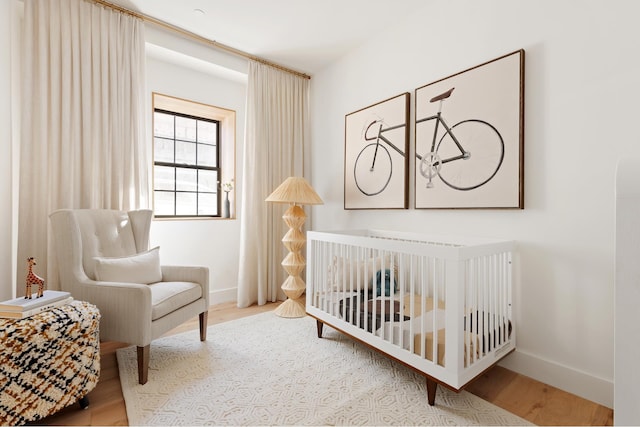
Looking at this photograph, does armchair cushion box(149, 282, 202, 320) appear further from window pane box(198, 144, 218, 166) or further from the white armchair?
window pane box(198, 144, 218, 166)

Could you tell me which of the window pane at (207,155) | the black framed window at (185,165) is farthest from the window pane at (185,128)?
the window pane at (207,155)

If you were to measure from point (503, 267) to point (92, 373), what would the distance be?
86.7 inches

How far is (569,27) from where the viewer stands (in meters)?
1.61

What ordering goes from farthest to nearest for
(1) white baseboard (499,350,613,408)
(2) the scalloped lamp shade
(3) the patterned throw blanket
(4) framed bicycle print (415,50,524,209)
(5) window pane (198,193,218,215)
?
(5) window pane (198,193,218,215), (2) the scalloped lamp shade, (4) framed bicycle print (415,50,524,209), (1) white baseboard (499,350,613,408), (3) the patterned throw blanket

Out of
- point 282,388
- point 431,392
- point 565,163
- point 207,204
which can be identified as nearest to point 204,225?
point 207,204

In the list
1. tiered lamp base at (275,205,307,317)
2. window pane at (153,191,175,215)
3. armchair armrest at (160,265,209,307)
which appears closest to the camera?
armchair armrest at (160,265,209,307)

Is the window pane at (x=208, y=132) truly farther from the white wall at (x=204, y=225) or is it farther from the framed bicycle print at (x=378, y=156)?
the framed bicycle print at (x=378, y=156)

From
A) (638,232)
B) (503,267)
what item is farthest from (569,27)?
(638,232)

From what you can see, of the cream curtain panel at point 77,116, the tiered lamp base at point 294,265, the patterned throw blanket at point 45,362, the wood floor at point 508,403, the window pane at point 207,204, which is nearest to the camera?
the patterned throw blanket at point 45,362

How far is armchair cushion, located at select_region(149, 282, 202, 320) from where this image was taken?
178cm

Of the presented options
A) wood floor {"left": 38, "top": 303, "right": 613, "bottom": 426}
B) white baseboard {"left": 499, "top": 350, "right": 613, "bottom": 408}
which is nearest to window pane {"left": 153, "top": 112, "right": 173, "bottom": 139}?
wood floor {"left": 38, "top": 303, "right": 613, "bottom": 426}

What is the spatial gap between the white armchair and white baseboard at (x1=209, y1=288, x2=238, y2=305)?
3.16 ft

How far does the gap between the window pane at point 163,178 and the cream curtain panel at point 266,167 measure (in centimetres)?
75

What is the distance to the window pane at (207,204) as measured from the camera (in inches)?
130
